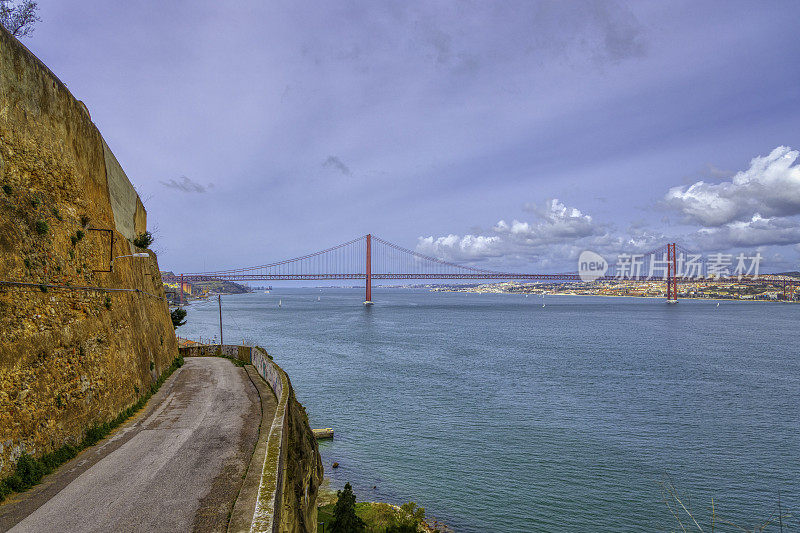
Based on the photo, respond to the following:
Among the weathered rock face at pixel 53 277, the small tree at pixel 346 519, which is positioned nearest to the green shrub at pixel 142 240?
the weathered rock face at pixel 53 277

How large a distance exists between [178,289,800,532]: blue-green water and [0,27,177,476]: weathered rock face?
10.7 m

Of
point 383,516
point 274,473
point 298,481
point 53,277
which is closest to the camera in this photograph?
point 274,473

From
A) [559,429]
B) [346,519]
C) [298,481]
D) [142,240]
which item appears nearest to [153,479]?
[298,481]

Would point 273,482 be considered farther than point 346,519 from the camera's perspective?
No

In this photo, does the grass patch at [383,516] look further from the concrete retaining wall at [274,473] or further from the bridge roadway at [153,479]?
the bridge roadway at [153,479]

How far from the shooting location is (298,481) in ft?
36.1

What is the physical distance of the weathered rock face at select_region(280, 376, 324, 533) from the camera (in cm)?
893

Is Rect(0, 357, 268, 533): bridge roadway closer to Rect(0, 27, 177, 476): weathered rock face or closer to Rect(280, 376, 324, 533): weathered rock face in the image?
Rect(0, 27, 177, 476): weathered rock face

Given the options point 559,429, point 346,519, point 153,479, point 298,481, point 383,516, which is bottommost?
point 383,516

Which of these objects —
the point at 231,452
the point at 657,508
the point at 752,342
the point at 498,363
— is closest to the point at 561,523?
the point at 657,508

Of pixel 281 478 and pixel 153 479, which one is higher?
pixel 281 478

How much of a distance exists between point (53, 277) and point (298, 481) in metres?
7.18

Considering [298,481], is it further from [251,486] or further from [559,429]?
[559,429]

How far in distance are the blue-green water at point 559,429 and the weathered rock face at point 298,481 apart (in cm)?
452
